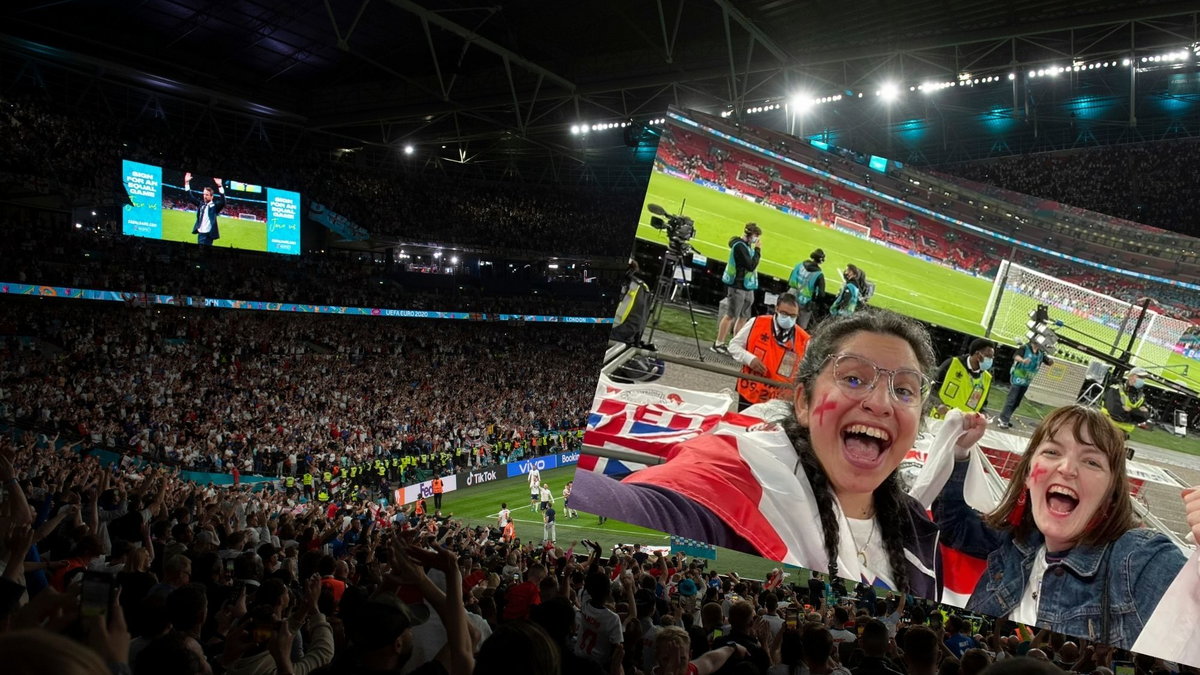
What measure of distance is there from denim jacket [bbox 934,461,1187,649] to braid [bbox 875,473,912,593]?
1.03ft

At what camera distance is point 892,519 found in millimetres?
5797

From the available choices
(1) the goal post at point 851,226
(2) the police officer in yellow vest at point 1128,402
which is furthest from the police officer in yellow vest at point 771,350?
(2) the police officer in yellow vest at point 1128,402

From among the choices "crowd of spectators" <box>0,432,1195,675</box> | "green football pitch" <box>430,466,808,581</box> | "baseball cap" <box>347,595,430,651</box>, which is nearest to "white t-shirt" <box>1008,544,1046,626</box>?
"crowd of spectators" <box>0,432,1195,675</box>

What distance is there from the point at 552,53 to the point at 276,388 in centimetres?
1599

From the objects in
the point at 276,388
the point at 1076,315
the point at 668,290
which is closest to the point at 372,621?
the point at 668,290

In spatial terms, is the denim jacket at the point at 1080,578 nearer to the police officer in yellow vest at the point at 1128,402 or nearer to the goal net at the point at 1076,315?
the police officer in yellow vest at the point at 1128,402

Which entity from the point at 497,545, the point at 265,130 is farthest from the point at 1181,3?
the point at 265,130

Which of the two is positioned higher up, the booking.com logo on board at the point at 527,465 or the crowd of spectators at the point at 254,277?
the crowd of spectators at the point at 254,277

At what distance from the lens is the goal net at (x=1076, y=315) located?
609cm

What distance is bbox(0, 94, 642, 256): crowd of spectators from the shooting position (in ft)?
91.9

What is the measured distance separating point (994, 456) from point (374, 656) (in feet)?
14.9

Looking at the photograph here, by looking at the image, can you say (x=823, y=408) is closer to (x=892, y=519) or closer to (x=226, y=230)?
(x=892, y=519)

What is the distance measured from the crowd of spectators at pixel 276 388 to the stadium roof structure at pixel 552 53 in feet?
27.1

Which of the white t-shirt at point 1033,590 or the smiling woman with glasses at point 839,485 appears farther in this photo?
→ the smiling woman with glasses at point 839,485
